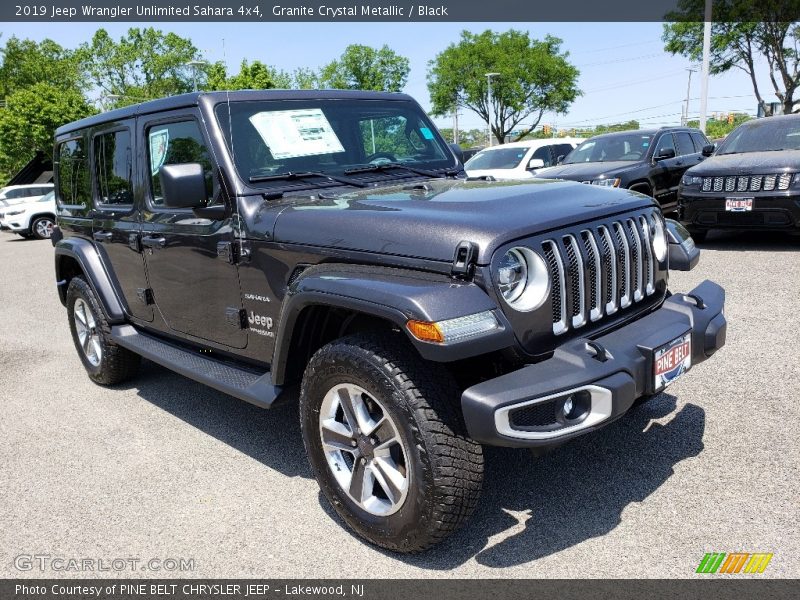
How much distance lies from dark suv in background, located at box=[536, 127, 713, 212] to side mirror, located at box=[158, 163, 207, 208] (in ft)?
23.8

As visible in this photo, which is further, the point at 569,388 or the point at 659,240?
the point at 659,240

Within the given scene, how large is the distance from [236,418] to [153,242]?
1.25 meters

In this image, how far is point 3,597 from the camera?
274 centimetres

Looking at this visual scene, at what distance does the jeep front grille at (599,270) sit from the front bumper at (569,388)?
15 cm

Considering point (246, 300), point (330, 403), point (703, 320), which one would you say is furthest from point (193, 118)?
point (703, 320)

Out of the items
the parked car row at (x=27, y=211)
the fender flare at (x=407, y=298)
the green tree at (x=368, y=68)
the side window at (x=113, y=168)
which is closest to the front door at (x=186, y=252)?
the side window at (x=113, y=168)

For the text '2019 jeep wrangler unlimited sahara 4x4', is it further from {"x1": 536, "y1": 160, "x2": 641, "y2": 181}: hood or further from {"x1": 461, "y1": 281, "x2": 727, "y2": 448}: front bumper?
{"x1": 536, "y1": 160, "x2": 641, "y2": 181}: hood

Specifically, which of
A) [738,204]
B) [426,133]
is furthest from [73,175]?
[738,204]

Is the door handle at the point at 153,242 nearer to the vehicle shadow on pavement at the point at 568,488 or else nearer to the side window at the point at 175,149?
the side window at the point at 175,149

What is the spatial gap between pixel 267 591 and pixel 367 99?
2820 mm

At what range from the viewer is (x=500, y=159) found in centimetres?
1346

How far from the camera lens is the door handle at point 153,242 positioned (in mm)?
4047

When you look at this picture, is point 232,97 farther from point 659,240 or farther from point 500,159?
point 500,159

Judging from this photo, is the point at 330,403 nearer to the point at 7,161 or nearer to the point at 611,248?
the point at 611,248
